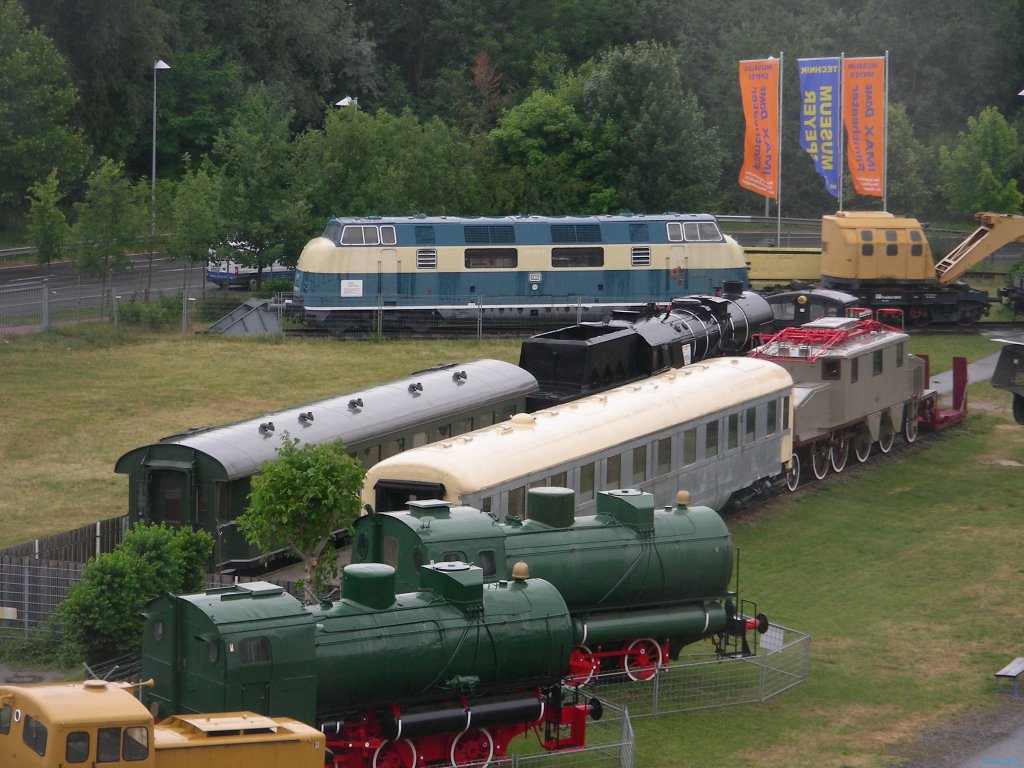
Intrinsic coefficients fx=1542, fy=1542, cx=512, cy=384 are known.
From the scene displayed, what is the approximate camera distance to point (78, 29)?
243 feet

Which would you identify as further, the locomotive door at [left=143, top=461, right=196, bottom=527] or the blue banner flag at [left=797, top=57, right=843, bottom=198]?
the blue banner flag at [left=797, top=57, right=843, bottom=198]

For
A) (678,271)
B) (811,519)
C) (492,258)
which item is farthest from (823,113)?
(811,519)

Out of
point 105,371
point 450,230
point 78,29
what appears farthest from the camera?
point 78,29

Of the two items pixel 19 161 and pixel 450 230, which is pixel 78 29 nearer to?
pixel 19 161

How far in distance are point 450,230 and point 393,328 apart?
370 centimetres

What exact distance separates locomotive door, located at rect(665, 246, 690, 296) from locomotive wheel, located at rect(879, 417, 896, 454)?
15726 millimetres

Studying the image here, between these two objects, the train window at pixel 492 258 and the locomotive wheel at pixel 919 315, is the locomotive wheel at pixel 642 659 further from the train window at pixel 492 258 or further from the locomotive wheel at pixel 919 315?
the locomotive wheel at pixel 919 315

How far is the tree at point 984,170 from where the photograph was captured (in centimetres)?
6894

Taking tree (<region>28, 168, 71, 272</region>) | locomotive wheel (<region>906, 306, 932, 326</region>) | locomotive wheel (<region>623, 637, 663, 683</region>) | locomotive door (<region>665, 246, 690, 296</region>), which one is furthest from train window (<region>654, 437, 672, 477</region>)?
tree (<region>28, 168, 71, 272</region>)

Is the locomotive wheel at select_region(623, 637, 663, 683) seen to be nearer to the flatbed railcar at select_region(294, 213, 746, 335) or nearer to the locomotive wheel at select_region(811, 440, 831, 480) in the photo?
the locomotive wheel at select_region(811, 440, 831, 480)

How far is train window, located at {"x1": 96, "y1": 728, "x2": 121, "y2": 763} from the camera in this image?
14.6 metres

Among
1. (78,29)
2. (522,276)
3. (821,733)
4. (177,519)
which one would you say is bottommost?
→ (821,733)

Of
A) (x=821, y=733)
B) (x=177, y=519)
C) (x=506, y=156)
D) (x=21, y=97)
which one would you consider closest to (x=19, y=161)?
(x=21, y=97)

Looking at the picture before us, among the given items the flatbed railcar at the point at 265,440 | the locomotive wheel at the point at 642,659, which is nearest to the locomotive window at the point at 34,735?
the locomotive wheel at the point at 642,659
